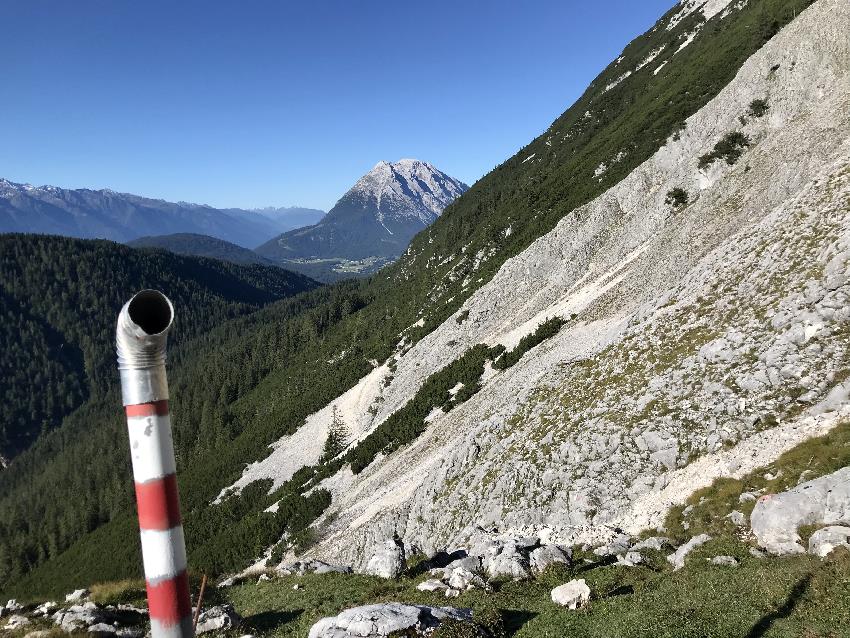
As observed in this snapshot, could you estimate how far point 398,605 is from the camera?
11.8 meters

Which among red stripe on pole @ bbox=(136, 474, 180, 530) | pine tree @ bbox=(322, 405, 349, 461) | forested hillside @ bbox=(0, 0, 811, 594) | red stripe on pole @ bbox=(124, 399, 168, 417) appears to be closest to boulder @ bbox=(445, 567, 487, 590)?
red stripe on pole @ bbox=(136, 474, 180, 530)

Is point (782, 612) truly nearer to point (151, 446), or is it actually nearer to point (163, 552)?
point (163, 552)

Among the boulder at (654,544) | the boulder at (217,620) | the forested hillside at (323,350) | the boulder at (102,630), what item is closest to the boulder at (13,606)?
the boulder at (102,630)

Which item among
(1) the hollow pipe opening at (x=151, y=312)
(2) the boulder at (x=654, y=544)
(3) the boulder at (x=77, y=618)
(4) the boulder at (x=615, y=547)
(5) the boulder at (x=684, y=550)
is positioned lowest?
(4) the boulder at (x=615, y=547)

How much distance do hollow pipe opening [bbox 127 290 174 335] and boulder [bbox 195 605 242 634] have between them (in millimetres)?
12373

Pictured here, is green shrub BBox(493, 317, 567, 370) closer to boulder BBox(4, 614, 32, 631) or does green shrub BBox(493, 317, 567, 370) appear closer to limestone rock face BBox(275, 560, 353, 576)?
limestone rock face BBox(275, 560, 353, 576)

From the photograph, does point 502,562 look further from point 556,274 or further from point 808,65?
point 808,65

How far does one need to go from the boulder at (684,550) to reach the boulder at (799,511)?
1.54 metres

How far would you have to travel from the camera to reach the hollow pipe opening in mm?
4660

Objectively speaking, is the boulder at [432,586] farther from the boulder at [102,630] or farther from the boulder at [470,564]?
the boulder at [102,630]

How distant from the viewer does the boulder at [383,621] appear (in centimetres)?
1069

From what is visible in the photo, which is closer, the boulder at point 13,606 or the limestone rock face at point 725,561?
the limestone rock face at point 725,561

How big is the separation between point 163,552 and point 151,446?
3.40ft

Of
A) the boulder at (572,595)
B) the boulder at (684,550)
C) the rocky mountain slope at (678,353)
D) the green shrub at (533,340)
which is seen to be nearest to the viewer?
the boulder at (572,595)
